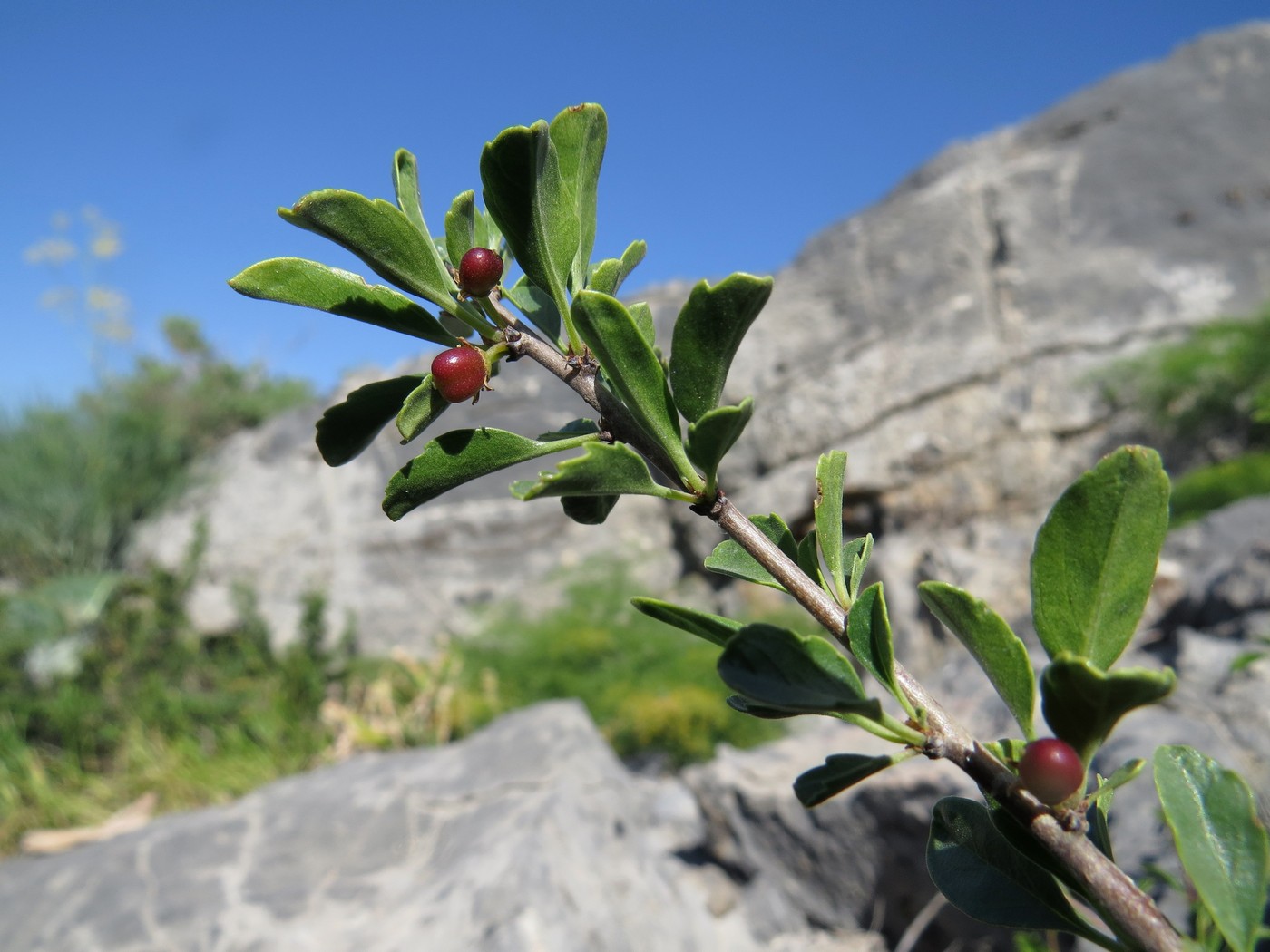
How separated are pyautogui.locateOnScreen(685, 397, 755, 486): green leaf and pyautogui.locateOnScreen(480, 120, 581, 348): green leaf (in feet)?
0.34

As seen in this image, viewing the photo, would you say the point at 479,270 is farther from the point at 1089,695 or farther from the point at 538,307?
the point at 1089,695

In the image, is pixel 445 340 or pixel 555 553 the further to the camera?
Result: pixel 555 553

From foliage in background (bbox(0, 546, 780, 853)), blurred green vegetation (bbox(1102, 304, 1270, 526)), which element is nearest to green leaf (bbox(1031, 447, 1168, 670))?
foliage in background (bbox(0, 546, 780, 853))

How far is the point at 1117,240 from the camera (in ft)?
20.2

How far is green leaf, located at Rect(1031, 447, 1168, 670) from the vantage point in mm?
366

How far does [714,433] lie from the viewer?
39 cm

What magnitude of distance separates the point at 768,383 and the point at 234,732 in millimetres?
4584

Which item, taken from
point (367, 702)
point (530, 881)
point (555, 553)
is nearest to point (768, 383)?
point (555, 553)

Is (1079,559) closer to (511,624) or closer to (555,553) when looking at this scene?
(511,624)

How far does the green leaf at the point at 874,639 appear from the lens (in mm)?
371

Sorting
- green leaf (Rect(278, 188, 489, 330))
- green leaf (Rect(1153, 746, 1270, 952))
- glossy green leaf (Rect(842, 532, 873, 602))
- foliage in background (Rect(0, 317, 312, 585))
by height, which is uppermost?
foliage in background (Rect(0, 317, 312, 585))

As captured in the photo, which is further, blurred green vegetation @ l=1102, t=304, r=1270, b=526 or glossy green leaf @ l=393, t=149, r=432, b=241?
blurred green vegetation @ l=1102, t=304, r=1270, b=526

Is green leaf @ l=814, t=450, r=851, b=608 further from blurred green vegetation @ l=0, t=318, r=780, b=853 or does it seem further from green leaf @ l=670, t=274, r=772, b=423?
blurred green vegetation @ l=0, t=318, r=780, b=853

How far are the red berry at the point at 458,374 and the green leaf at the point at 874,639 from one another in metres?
0.22
